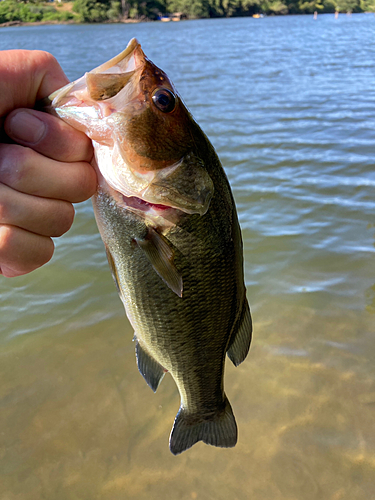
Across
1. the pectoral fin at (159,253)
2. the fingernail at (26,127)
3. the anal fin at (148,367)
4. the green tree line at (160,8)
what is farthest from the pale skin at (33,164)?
the green tree line at (160,8)

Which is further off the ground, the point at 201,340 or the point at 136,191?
the point at 136,191

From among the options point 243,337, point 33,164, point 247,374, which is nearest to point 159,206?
point 33,164

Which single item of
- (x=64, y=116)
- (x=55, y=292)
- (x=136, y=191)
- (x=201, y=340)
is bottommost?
(x=55, y=292)

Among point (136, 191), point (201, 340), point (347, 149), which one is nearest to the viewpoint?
point (136, 191)

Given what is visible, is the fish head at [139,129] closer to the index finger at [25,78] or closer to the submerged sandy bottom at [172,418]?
the index finger at [25,78]

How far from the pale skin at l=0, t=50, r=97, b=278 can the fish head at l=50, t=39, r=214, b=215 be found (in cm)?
8

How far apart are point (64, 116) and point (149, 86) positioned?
0.99 feet

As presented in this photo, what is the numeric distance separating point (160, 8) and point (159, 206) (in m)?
95.9

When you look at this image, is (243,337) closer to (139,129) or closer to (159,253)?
(159,253)

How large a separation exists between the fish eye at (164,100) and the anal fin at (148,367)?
41.2 inches

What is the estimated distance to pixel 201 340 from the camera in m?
1.78

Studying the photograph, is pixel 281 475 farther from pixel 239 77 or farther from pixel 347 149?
pixel 239 77

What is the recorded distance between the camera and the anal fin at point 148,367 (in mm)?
1932

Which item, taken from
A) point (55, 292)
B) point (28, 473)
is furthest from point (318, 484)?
point (55, 292)
